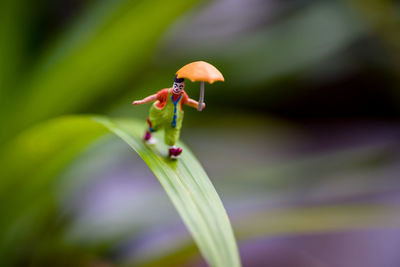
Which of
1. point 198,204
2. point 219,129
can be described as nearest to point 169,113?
point 198,204

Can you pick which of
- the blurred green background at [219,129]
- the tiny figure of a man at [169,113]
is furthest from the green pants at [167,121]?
the blurred green background at [219,129]

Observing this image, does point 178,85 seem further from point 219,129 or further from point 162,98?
point 219,129

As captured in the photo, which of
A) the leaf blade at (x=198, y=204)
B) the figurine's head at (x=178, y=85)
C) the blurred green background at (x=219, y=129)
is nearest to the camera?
the leaf blade at (x=198, y=204)

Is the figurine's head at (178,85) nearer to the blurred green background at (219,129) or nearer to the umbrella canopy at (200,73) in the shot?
the umbrella canopy at (200,73)

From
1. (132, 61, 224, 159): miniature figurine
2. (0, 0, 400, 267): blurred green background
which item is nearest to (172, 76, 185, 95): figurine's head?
(132, 61, 224, 159): miniature figurine

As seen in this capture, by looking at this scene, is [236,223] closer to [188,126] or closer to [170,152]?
[170,152]

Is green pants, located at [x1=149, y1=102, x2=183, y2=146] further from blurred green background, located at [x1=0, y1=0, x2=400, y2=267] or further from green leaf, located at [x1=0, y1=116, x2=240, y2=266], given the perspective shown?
blurred green background, located at [x1=0, y1=0, x2=400, y2=267]

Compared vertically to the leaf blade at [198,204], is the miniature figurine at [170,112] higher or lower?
higher

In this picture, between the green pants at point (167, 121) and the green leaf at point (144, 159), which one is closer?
the green leaf at point (144, 159)
